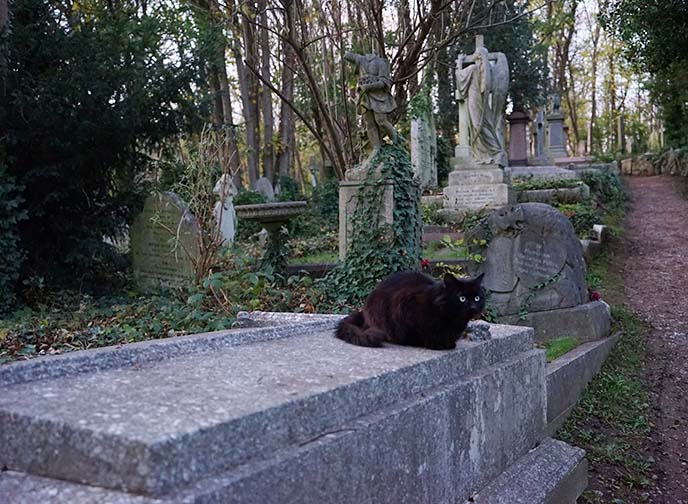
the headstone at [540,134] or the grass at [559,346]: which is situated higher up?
the headstone at [540,134]

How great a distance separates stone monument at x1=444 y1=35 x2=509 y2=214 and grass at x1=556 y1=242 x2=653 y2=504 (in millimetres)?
6150

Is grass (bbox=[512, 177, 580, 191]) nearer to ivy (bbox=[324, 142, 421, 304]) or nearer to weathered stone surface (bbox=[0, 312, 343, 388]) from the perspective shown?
ivy (bbox=[324, 142, 421, 304])

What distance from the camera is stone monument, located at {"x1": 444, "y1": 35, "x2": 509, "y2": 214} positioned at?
43.6 feet

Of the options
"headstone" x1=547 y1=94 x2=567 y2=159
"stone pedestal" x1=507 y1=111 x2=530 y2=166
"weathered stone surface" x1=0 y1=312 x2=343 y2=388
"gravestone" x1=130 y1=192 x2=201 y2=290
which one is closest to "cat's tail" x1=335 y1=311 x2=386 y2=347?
"weathered stone surface" x1=0 y1=312 x2=343 y2=388

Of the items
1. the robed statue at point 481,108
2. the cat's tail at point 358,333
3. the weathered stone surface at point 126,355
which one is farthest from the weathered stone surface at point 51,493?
the robed statue at point 481,108

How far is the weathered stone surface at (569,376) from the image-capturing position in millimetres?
4855

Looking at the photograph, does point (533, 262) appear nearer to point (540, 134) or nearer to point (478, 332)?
point (478, 332)

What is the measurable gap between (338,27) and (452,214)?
5.03 meters

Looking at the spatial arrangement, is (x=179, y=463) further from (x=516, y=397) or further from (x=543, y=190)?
(x=543, y=190)

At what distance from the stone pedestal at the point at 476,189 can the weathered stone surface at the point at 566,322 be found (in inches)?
256

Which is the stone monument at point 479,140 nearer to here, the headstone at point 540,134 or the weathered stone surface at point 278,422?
the weathered stone surface at point 278,422

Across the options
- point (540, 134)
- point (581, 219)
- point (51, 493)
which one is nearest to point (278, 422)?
point (51, 493)

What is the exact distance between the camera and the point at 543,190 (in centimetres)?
1372

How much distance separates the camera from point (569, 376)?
17.3ft
